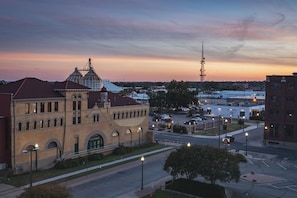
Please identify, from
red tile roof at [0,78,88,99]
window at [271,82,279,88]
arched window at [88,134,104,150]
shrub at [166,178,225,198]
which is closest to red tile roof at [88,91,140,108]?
arched window at [88,134,104,150]

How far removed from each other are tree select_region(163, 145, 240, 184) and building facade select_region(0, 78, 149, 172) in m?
19.0

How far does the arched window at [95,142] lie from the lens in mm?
54594

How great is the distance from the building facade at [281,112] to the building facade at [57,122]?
26.5 m

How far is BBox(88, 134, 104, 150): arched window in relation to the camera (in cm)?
5459

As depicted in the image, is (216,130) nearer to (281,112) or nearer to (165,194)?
(281,112)

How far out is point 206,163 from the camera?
34.6 metres

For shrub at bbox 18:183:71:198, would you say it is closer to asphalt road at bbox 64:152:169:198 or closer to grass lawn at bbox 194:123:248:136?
asphalt road at bbox 64:152:169:198

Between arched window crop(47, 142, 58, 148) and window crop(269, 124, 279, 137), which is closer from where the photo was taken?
arched window crop(47, 142, 58, 148)

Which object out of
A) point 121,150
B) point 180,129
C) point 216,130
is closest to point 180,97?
point 216,130

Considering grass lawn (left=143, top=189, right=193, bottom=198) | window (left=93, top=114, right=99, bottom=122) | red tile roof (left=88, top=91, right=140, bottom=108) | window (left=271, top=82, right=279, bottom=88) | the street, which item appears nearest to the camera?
grass lawn (left=143, top=189, right=193, bottom=198)

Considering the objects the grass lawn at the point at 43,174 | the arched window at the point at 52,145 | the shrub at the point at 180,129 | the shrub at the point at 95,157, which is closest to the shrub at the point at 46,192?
the grass lawn at the point at 43,174

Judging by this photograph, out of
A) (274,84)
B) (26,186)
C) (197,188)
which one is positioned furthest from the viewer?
(274,84)

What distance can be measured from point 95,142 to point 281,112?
117ft

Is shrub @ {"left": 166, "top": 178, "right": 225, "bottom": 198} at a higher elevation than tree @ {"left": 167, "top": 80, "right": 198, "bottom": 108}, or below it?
below
